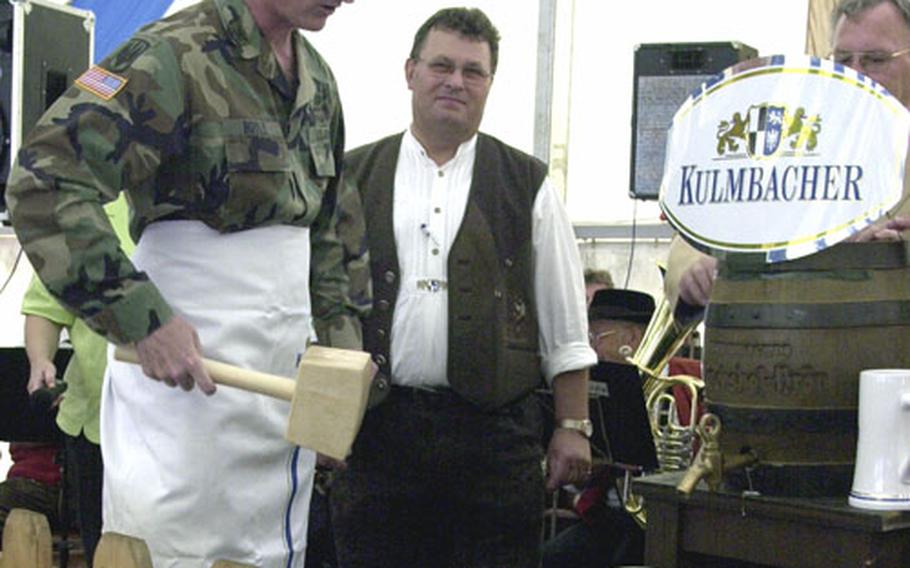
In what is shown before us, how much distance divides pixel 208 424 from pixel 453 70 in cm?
151

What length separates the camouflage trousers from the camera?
5387mm

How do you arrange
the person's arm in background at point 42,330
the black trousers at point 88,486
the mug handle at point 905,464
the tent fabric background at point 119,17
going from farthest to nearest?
the tent fabric background at point 119,17
the person's arm in background at point 42,330
the black trousers at point 88,486
the mug handle at point 905,464

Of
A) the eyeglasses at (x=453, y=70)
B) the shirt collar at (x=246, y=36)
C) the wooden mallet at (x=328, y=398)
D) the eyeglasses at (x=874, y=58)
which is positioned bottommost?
the wooden mallet at (x=328, y=398)

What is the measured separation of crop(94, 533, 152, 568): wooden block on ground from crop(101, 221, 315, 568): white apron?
4.6 inches

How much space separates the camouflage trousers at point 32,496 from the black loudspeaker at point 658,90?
2591mm

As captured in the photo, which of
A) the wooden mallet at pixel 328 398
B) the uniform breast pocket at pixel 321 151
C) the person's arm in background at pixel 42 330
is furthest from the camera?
the person's arm in background at pixel 42 330

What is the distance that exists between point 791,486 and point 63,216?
3.64ft

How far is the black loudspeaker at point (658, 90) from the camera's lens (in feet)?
18.2

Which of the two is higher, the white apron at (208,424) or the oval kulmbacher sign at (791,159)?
the oval kulmbacher sign at (791,159)

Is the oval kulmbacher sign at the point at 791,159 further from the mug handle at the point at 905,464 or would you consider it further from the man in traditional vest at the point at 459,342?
the man in traditional vest at the point at 459,342

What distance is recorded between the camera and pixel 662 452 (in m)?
3.70

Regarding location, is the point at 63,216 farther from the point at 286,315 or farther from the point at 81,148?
the point at 286,315

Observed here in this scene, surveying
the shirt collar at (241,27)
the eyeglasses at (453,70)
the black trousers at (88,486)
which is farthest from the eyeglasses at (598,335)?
the shirt collar at (241,27)

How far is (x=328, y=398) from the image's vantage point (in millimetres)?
1866
